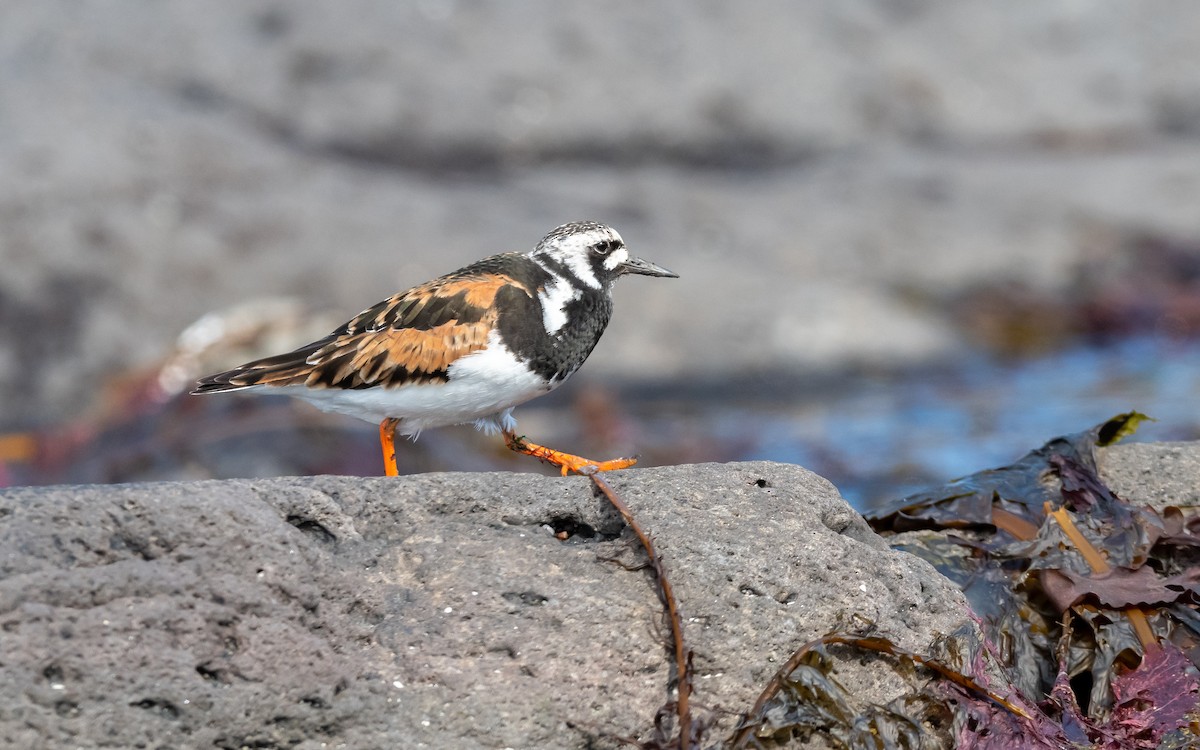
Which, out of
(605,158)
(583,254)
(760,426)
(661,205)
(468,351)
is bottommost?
(468,351)

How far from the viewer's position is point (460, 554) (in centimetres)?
328

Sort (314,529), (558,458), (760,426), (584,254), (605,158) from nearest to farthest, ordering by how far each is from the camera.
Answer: (314,529), (558,458), (584,254), (760,426), (605,158)

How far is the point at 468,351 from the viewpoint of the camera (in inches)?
173

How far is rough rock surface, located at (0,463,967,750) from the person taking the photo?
2855mm

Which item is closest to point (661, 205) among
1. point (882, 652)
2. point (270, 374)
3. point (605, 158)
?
point (605, 158)

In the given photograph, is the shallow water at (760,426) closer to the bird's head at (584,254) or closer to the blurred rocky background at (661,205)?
the blurred rocky background at (661,205)

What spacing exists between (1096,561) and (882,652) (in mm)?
910

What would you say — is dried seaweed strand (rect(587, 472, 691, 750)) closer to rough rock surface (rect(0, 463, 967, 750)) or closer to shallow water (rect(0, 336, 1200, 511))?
rough rock surface (rect(0, 463, 967, 750))

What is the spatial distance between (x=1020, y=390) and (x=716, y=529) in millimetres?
6099

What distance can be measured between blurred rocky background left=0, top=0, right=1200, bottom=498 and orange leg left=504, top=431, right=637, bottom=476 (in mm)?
2532

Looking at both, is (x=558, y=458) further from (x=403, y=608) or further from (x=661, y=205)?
(x=661, y=205)

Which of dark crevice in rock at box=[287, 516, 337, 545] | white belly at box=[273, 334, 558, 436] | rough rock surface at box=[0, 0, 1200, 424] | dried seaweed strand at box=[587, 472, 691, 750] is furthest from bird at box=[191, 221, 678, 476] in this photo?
rough rock surface at box=[0, 0, 1200, 424]

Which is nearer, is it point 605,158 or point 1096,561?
point 1096,561

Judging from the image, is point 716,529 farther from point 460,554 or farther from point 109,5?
point 109,5
